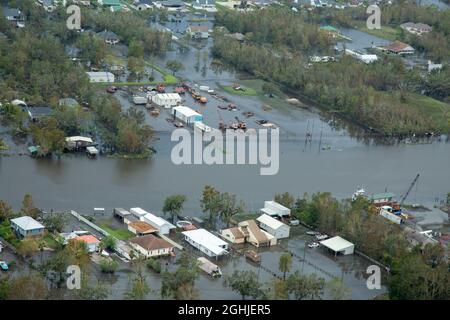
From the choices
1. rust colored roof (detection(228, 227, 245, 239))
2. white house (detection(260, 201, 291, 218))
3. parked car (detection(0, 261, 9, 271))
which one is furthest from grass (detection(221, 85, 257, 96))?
parked car (detection(0, 261, 9, 271))

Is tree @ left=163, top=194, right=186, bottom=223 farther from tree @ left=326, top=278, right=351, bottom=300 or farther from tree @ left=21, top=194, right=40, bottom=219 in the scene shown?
tree @ left=326, top=278, right=351, bottom=300

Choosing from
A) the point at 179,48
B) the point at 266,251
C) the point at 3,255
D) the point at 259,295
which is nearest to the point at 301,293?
the point at 259,295

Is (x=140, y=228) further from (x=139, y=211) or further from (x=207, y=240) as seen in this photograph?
(x=207, y=240)

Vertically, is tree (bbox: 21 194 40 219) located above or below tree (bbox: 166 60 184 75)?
above

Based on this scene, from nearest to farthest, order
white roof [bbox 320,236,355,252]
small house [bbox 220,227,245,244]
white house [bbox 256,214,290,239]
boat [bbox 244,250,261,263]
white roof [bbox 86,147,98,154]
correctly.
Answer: boat [bbox 244,250,261,263], white roof [bbox 320,236,355,252], small house [bbox 220,227,245,244], white house [bbox 256,214,290,239], white roof [bbox 86,147,98,154]

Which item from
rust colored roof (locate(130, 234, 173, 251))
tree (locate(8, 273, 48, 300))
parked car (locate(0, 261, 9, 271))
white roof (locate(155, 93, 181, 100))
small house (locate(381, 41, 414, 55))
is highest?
tree (locate(8, 273, 48, 300))

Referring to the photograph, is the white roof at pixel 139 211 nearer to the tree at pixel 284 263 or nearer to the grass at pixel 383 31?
the tree at pixel 284 263

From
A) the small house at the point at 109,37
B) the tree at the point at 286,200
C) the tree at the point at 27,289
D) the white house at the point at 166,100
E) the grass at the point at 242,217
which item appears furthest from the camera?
the small house at the point at 109,37

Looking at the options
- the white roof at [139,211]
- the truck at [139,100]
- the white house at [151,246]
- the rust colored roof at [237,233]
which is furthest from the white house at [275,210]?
the truck at [139,100]
